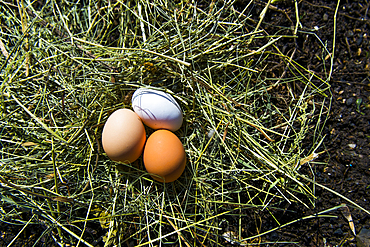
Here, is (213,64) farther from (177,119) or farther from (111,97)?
(111,97)

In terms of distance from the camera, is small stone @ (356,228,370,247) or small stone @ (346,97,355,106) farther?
small stone @ (346,97,355,106)

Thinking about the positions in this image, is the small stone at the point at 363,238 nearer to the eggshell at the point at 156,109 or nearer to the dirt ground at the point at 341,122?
the dirt ground at the point at 341,122

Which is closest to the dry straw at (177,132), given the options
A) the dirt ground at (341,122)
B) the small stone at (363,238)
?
the dirt ground at (341,122)

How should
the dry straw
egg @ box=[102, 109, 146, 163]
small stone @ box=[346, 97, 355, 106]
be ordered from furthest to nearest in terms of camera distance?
small stone @ box=[346, 97, 355, 106] → the dry straw → egg @ box=[102, 109, 146, 163]

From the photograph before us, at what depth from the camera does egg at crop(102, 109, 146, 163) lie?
1.00 metres

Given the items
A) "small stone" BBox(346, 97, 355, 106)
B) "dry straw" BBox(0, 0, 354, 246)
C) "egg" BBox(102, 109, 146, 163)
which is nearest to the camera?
"egg" BBox(102, 109, 146, 163)

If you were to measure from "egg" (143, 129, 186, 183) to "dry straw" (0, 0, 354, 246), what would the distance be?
14 cm

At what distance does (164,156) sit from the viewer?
1.02m

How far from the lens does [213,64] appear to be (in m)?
1.26

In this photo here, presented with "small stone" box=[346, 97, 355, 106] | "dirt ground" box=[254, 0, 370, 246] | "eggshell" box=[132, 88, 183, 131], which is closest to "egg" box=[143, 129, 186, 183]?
"eggshell" box=[132, 88, 183, 131]

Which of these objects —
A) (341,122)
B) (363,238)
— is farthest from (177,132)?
(363,238)

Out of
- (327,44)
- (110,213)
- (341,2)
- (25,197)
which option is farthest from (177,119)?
(341,2)

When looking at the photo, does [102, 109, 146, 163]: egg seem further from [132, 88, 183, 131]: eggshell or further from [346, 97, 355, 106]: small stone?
[346, 97, 355, 106]: small stone

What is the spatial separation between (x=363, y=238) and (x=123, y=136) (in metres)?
1.39
